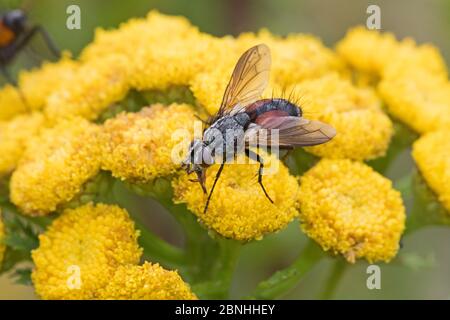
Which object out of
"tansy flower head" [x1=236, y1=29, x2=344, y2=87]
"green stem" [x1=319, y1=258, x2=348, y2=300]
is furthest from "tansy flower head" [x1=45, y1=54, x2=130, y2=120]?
"green stem" [x1=319, y1=258, x2=348, y2=300]

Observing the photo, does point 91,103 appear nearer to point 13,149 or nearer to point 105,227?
point 13,149

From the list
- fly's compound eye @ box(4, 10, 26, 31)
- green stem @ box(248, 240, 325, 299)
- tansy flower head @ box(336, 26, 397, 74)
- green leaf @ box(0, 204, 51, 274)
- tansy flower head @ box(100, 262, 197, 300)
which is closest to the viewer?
tansy flower head @ box(100, 262, 197, 300)

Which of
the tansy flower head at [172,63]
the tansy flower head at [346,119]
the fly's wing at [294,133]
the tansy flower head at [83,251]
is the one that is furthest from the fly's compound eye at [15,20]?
the fly's wing at [294,133]

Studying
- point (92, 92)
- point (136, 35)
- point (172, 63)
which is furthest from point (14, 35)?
point (172, 63)

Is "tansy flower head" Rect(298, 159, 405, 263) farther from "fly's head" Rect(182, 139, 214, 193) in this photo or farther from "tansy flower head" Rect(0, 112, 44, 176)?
"tansy flower head" Rect(0, 112, 44, 176)

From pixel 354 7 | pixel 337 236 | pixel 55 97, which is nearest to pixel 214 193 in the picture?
pixel 337 236

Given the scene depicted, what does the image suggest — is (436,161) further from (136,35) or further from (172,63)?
(136,35)
